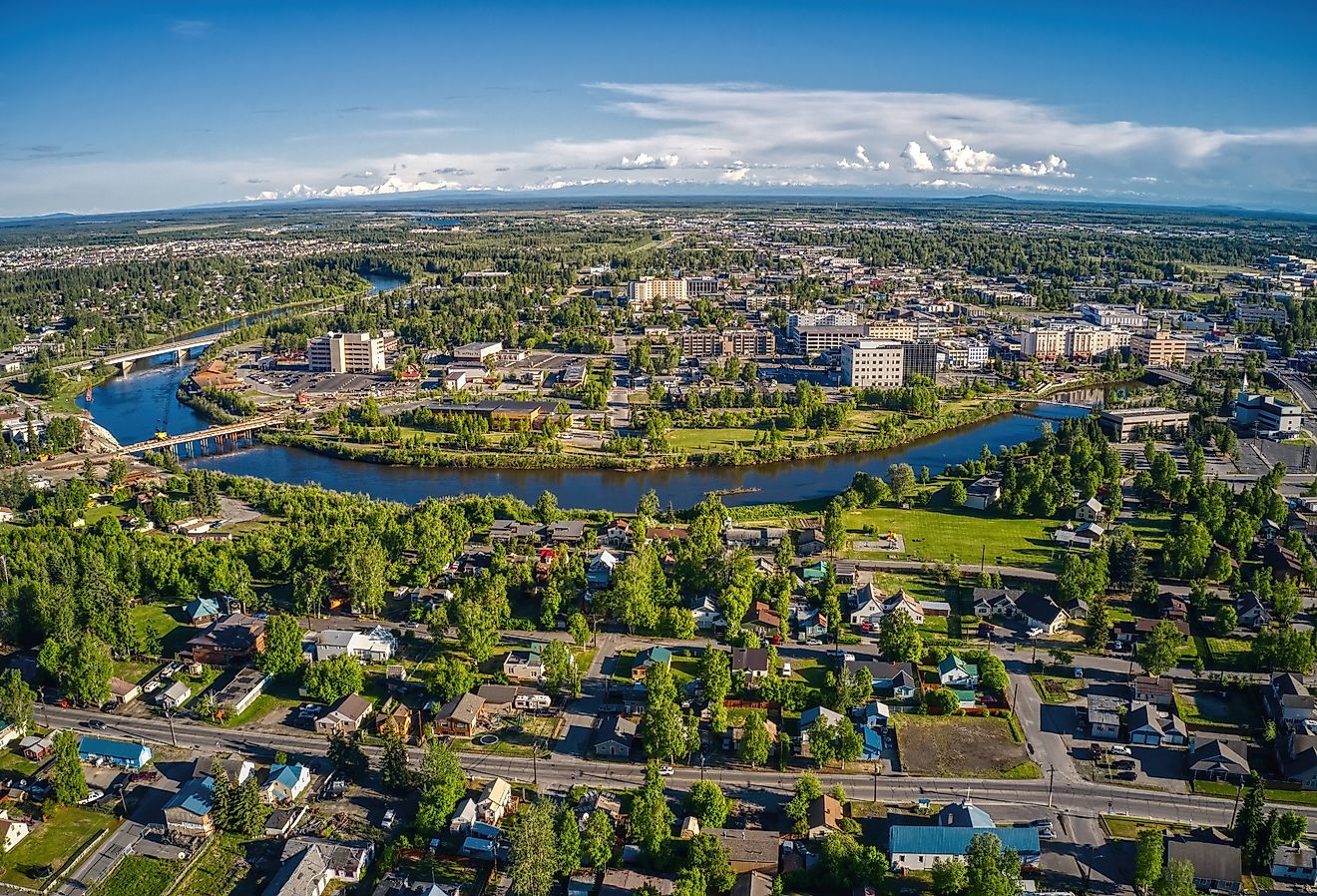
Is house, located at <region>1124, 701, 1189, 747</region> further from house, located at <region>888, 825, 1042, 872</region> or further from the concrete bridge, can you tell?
the concrete bridge

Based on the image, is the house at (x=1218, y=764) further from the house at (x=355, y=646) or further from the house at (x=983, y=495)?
the house at (x=355, y=646)

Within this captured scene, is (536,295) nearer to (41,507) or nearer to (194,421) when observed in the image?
(194,421)

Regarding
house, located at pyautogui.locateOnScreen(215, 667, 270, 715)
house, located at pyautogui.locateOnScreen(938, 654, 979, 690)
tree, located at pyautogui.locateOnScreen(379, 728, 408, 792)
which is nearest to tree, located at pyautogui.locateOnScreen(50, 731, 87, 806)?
house, located at pyautogui.locateOnScreen(215, 667, 270, 715)

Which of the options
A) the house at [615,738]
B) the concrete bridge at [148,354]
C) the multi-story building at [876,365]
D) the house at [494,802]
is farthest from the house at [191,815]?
the concrete bridge at [148,354]

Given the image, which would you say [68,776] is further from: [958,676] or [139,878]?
[958,676]

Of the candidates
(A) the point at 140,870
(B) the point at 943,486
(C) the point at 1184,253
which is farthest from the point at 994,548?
(C) the point at 1184,253
